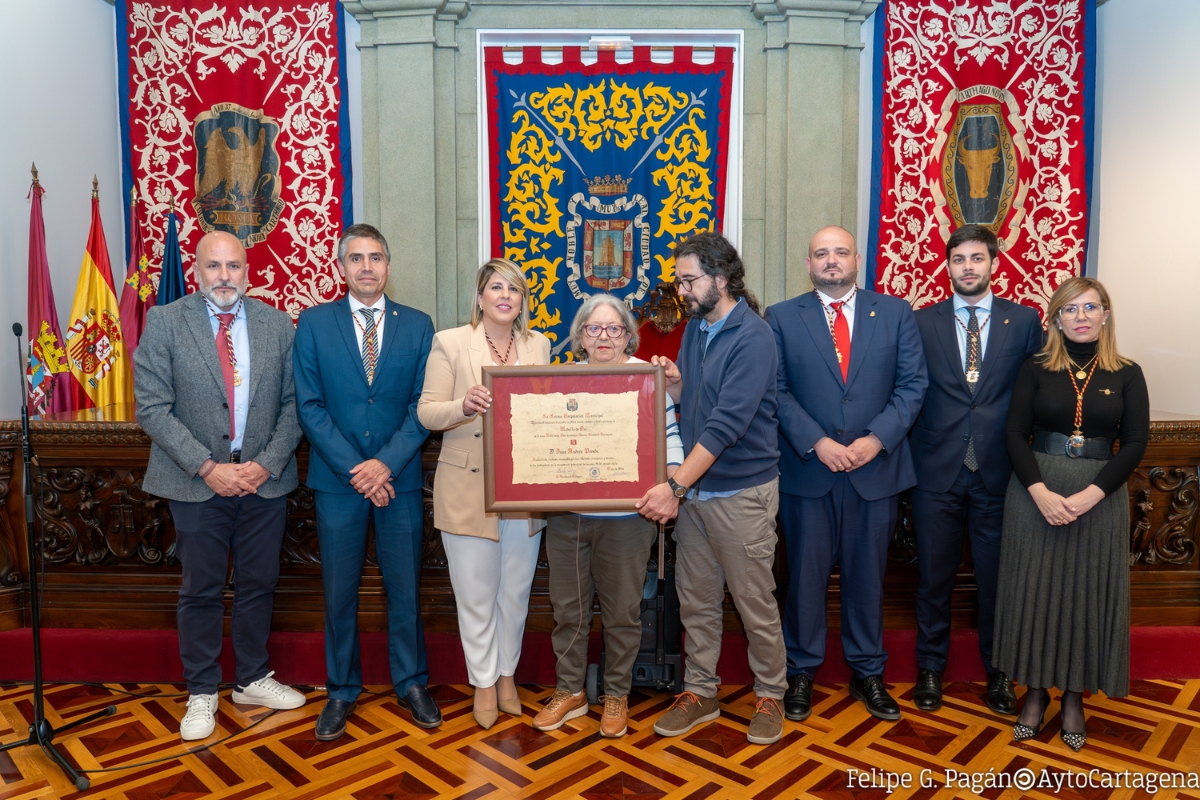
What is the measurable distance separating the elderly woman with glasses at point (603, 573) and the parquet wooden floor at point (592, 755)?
0.37ft

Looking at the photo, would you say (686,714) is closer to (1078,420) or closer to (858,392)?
(858,392)

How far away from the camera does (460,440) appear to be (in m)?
2.55

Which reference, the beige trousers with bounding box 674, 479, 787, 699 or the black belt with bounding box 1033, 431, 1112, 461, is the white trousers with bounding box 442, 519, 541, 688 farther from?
the black belt with bounding box 1033, 431, 1112, 461

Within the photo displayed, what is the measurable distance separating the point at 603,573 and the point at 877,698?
107 centimetres

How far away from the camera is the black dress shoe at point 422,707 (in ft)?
8.64

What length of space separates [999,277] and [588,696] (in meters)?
3.55

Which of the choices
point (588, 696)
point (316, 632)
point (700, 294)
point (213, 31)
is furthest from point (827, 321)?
point (213, 31)

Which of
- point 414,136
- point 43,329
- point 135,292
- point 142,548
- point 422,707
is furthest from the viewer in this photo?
point 414,136

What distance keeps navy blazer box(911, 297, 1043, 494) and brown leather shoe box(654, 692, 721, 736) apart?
1084 mm

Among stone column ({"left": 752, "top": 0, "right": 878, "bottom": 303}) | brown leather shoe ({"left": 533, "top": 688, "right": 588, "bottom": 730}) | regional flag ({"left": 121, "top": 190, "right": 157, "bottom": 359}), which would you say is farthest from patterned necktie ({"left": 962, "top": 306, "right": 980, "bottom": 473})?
regional flag ({"left": 121, "top": 190, "right": 157, "bottom": 359})

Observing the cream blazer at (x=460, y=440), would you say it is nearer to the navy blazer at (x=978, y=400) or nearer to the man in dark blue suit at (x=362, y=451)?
the man in dark blue suit at (x=362, y=451)

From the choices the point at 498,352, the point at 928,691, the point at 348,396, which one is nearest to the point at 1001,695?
the point at 928,691

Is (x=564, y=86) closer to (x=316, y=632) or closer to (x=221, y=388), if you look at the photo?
(x=221, y=388)

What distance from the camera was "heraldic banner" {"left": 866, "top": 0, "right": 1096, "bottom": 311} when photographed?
177 inches
